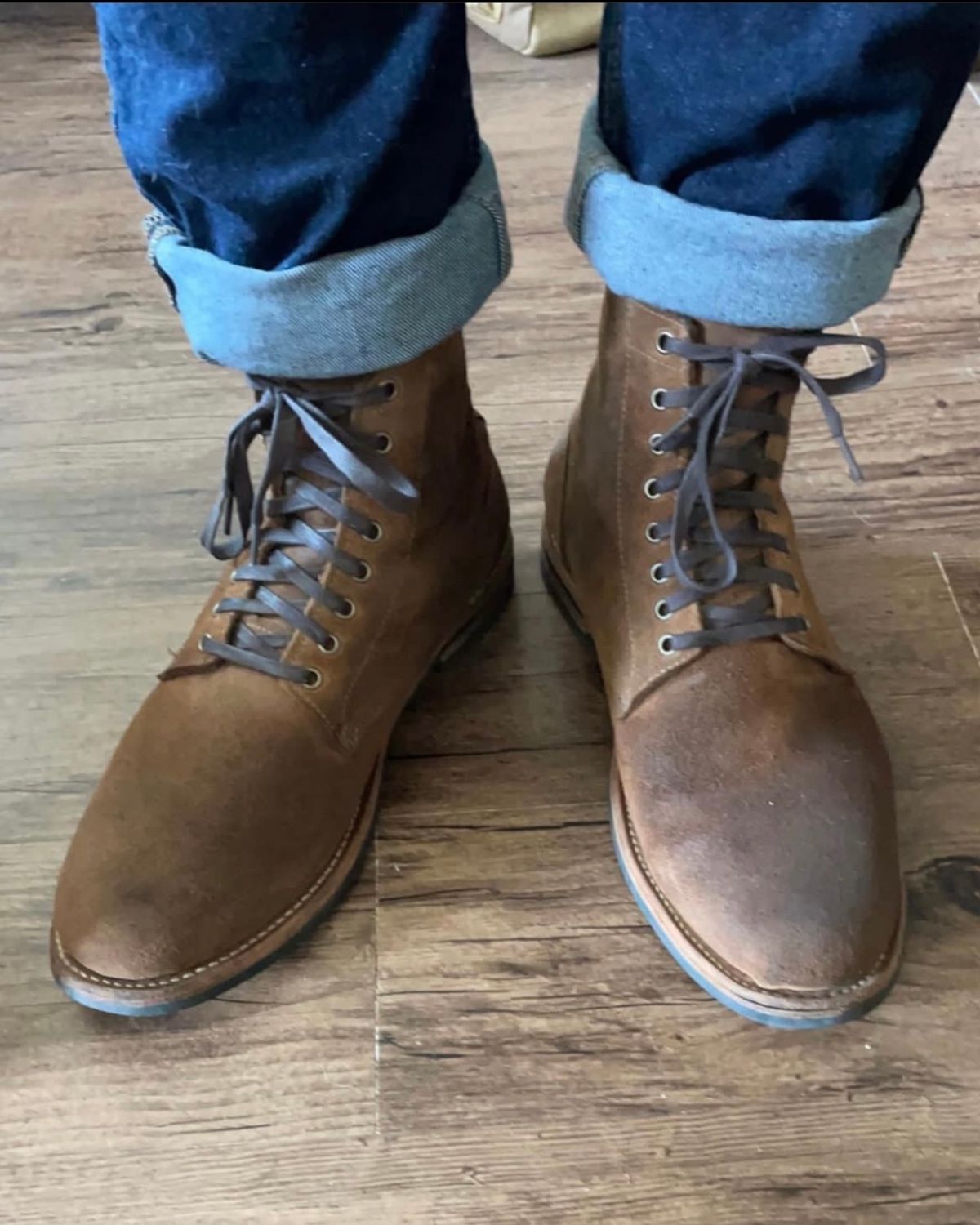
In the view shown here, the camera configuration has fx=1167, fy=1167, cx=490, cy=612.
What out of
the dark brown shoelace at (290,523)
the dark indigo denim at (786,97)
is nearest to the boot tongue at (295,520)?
the dark brown shoelace at (290,523)

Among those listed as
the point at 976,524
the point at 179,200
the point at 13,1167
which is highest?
the point at 179,200

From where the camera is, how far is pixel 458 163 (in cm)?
60

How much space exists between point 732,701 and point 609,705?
0.09 meters

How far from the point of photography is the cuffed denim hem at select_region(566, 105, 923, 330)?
1.87 feet

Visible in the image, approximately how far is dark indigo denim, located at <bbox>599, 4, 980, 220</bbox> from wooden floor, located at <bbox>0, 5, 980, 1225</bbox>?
1.20 feet

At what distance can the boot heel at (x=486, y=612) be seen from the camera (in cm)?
81

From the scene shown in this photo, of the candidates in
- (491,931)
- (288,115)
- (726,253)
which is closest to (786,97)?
(726,253)

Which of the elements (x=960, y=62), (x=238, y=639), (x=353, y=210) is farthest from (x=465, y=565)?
(x=960, y=62)

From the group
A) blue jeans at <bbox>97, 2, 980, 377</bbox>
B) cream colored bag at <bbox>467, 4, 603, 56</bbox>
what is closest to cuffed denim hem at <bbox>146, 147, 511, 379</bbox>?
blue jeans at <bbox>97, 2, 980, 377</bbox>

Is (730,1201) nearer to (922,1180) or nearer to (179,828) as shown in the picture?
(922,1180)

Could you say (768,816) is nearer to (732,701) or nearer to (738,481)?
(732,701)

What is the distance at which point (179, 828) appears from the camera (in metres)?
0.66

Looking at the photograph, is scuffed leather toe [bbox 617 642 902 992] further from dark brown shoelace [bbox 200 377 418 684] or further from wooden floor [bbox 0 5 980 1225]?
dark brown shoelace [bbox 200 377 418 684]

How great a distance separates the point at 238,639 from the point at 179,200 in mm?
256
